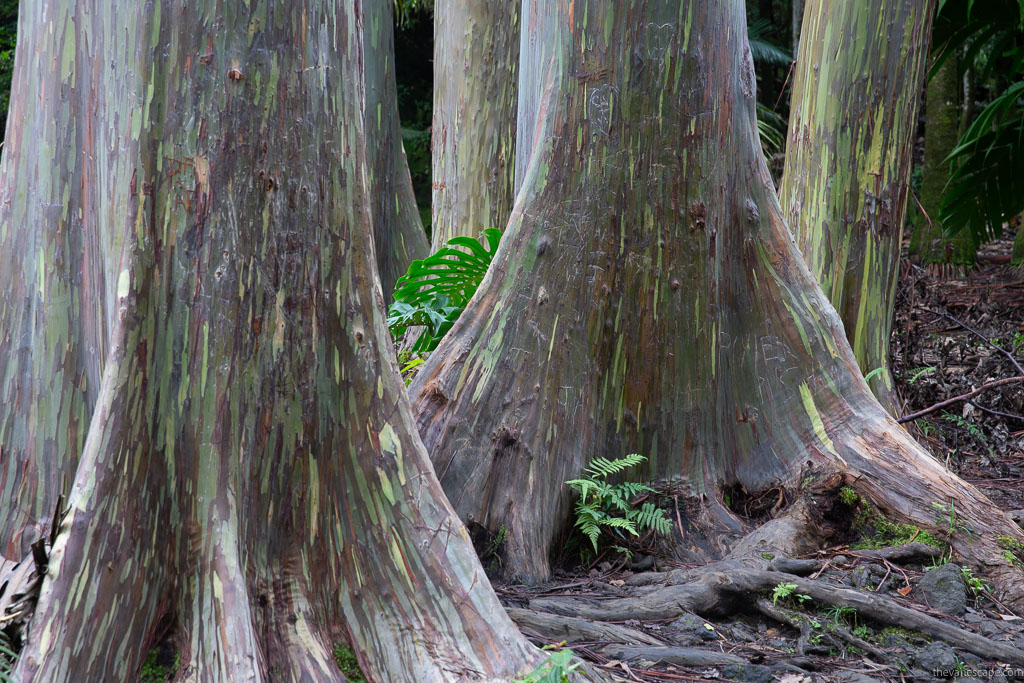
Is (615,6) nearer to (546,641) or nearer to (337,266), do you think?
(337,266)

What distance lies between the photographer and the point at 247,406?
2.49 meters

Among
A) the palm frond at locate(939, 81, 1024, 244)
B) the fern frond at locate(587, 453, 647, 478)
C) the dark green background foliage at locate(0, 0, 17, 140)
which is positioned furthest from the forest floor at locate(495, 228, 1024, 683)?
the dark green background foliage at locate(0, 0, 17, 140)

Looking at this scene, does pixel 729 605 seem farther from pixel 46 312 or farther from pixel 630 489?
pixel 46 312

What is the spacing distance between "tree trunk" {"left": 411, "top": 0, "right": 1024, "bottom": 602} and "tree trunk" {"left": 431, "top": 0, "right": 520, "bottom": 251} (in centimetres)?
271

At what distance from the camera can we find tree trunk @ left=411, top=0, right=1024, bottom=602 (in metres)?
3.83

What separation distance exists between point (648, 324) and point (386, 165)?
157 inches

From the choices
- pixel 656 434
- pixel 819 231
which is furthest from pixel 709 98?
pixel 819 231

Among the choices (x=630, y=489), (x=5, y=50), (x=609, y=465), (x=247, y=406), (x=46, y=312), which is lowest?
(x=630, y=489)

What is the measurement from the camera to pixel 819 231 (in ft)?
18.5

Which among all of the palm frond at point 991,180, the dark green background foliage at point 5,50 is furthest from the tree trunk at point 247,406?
the dark green background foliage at point 5,50

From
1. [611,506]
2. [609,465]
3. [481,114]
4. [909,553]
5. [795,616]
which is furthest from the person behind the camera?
[481,114]

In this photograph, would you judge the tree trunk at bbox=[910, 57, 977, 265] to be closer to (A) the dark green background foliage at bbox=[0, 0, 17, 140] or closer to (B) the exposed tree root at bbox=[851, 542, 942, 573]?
(B) the exposed tree root at bbox=[851, 542, 942, 573]

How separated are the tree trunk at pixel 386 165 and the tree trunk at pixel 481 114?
17.4 inches

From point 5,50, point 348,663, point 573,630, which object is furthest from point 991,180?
point 5,50
